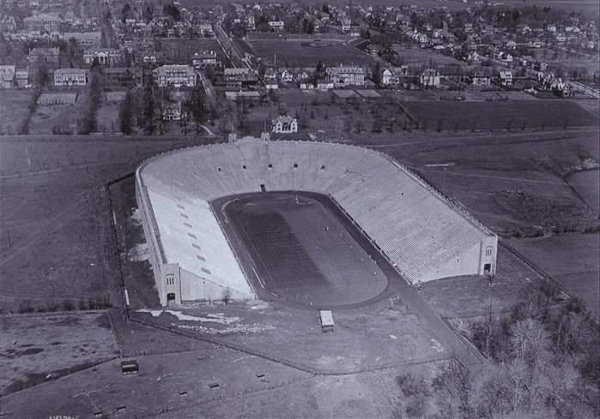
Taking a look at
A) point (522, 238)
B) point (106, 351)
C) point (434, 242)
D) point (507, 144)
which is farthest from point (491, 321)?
point (507, 144)

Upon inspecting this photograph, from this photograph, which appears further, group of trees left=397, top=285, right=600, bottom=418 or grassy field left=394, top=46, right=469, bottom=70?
grassy field left=394, top=46, right=469, bottom=70

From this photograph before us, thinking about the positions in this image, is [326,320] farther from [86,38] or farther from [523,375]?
[86,38]

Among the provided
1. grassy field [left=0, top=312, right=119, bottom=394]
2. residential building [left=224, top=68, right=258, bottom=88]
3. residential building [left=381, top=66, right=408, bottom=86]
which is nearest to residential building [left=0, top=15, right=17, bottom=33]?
residential building [left=224, top=68, right=258, bottom=88]

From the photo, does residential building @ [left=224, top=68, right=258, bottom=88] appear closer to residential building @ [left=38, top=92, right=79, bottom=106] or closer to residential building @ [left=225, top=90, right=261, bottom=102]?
residential building @ [left=225, top=90, right=261, bottom=102]

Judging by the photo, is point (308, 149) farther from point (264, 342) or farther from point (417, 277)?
point (264, 342)

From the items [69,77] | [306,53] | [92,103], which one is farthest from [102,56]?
[306,53]

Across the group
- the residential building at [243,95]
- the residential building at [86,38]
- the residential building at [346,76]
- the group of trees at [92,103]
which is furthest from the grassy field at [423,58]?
the group of trees at [92,103]
